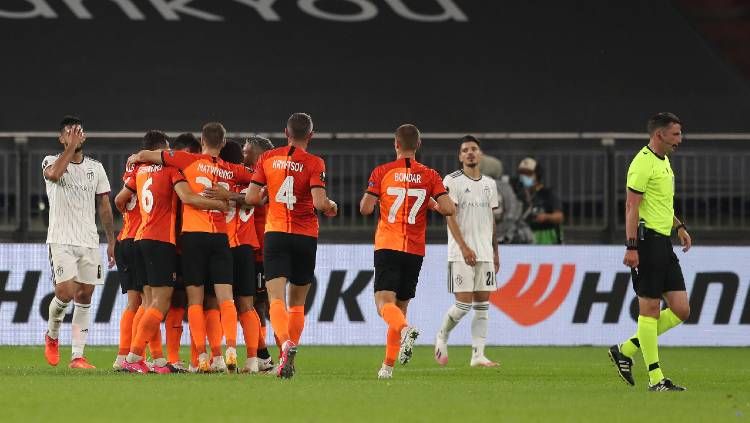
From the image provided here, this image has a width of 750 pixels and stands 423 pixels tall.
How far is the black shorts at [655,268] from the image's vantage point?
427 inches

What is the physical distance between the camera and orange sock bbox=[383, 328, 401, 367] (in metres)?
11.8

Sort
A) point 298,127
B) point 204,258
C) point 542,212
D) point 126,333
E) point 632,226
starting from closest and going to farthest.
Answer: point 632,226 → point 298,127 → point 204,258 → point 126,333 → point 542,212

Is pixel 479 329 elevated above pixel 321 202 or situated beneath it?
situated beneath

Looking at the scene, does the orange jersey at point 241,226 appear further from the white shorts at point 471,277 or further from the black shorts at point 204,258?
the white shorts at point 471,277

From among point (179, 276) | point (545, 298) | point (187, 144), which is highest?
point (187, 144)

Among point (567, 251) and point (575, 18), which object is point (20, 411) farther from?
point (575, 18)

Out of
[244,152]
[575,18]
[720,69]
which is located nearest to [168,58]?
[575,18]

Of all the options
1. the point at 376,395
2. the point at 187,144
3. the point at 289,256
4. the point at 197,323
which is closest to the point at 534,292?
the point at 187,144

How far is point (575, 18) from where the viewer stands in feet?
81.9

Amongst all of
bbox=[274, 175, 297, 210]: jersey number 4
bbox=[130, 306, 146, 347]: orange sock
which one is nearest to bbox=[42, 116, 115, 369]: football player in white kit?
bbox=[130, 306, 146, 347]: orange sock

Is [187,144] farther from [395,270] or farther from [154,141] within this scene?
[395,270]

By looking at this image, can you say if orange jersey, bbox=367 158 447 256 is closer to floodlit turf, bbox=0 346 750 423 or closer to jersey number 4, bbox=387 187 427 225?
jersey number 4, bbox=387 187 427 225

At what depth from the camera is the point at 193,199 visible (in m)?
11.7

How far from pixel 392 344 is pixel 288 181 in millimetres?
1455
